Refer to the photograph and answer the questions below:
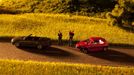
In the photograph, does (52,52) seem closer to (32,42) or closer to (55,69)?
(32,42)

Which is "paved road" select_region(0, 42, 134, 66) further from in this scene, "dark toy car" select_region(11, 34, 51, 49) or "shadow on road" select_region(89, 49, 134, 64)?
"dark toy car" select_region(11, 34, 51, 49)

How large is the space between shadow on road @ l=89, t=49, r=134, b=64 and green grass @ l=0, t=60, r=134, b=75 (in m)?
2.46

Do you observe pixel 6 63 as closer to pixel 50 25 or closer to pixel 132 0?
pixel 50 25

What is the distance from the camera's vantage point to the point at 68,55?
1515 inches

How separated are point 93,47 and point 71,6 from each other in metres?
24.4

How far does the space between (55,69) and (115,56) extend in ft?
24.6

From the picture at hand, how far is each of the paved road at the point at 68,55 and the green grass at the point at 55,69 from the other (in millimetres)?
1502

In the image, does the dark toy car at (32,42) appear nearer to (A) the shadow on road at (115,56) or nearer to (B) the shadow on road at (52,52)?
(B) the shadow on road at (52,52)

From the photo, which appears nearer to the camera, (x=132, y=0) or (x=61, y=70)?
(x=61, y=70)

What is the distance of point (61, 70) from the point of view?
3497cm

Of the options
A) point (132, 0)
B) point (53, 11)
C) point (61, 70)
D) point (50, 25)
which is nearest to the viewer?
point (61, 70)

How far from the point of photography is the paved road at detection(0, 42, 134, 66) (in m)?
37.1

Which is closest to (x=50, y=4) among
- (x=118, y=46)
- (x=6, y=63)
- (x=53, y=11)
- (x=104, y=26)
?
(x=53, y=11)

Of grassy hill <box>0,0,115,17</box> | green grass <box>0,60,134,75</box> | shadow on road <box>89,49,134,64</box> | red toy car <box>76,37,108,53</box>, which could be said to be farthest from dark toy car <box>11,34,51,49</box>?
grassy hill <box>0,0,115,17</box>
